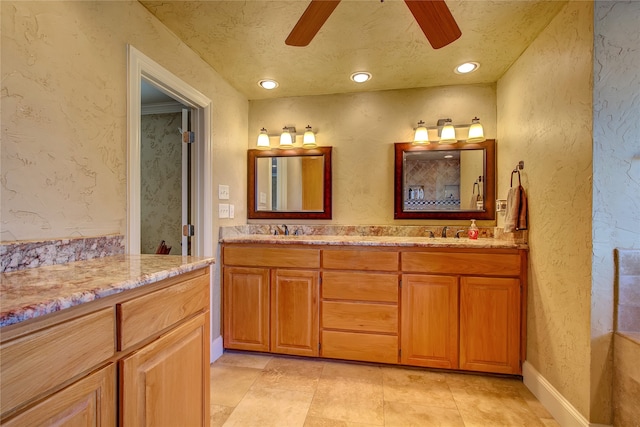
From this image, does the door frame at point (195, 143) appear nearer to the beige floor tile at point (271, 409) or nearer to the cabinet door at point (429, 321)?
the beige floor tile at point (271, 409)

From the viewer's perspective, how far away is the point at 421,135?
2.51 metres

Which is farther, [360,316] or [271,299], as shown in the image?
[271,299]

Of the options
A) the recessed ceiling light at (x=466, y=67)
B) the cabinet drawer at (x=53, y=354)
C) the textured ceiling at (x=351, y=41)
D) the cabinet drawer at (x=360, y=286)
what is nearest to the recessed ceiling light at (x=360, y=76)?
the textured ceiling at (x=351, y=41)

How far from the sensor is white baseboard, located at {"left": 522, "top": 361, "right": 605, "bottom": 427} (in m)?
1.44

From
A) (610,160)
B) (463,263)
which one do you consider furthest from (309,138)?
(610,160)

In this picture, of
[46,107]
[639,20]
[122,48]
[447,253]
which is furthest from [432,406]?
[122,48]

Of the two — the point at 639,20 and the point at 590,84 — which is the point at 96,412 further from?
the point at 639,20

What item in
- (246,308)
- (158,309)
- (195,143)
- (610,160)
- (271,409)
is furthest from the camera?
(246,308)

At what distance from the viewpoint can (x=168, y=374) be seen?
3.35 ft

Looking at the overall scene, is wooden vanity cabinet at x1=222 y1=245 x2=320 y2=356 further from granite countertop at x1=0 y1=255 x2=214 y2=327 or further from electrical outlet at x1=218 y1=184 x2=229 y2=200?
granite countertop at x1=0 y1=255 x2=214 y2=327

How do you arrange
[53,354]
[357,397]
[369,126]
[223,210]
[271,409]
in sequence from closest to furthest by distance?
[53,354] → [271,409] → [357,397] → [223,210] → [369,126]

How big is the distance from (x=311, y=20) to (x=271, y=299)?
6.05 feet

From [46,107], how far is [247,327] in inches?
72.1

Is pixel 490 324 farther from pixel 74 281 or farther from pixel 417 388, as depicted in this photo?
pixel 74 281
